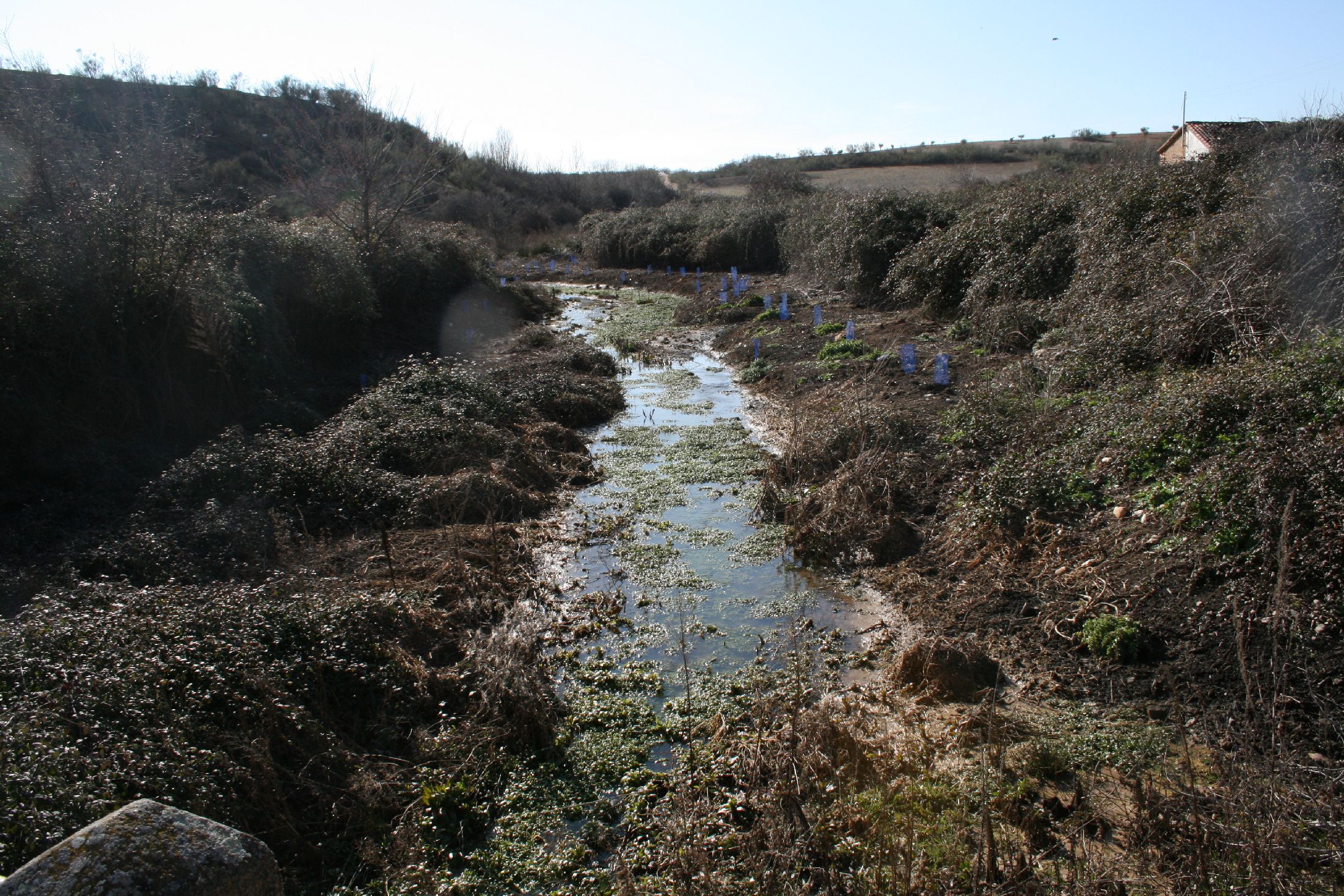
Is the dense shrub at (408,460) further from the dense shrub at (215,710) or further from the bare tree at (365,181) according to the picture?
the bare tree at (365,181)

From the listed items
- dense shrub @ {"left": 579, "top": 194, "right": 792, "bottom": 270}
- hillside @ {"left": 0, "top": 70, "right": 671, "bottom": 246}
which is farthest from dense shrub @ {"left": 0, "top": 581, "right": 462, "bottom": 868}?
dense shrub @ {"left": 579, "top": 194, "right": 792, "bottom": 270}

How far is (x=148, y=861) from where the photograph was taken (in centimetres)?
230

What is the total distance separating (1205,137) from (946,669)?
14832mm

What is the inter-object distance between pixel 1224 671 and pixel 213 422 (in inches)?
403

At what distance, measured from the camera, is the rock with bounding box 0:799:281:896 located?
2.19 metres

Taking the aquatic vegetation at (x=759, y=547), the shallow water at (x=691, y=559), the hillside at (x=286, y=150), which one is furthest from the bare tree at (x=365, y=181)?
the aquatic vegetation at (x=759, y=547)

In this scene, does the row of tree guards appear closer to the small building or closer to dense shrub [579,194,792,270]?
dense shrub [579,194,792,270]

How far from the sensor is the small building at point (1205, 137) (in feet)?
36.9

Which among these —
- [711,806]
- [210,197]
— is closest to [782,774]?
[711,806]

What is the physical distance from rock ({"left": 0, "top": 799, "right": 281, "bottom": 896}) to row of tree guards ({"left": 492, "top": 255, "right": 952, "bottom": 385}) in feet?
31.4

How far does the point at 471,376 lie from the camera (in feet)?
36.8

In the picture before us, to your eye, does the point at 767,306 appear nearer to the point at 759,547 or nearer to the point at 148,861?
the point at 759,547

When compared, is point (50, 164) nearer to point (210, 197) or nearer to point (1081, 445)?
point (210, 197)

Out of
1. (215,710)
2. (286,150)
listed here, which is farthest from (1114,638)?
(286,150)
